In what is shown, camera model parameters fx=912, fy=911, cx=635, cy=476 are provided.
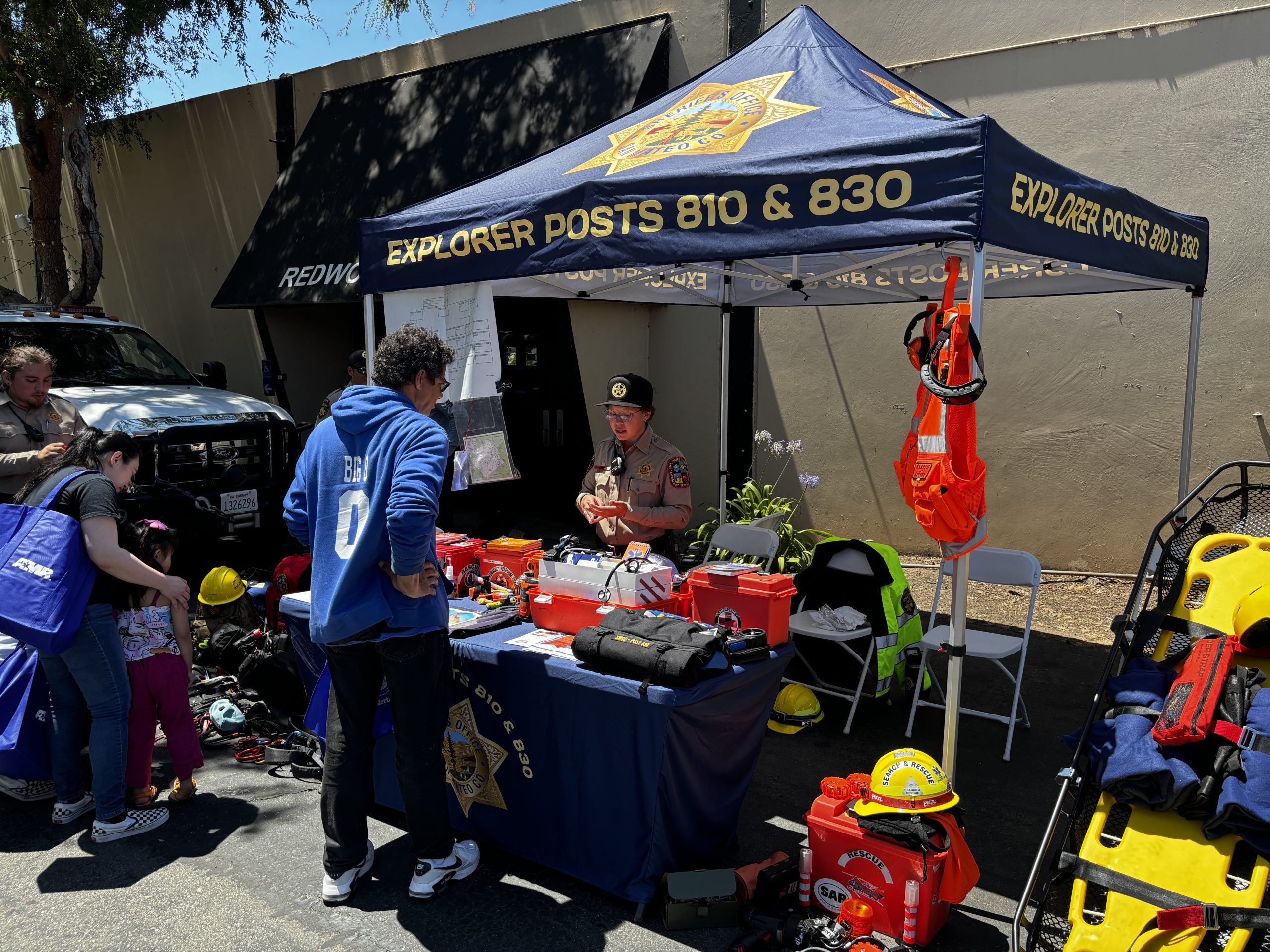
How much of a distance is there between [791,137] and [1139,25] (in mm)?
5121

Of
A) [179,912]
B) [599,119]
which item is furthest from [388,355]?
[599,119]

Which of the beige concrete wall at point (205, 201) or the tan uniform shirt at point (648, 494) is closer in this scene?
the tan uniform shirt at point (648, 494)

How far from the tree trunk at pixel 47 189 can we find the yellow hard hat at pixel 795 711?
32.7 ft

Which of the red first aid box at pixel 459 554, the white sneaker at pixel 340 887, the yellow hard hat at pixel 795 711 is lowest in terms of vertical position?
the white sneaker at pixel 340 887

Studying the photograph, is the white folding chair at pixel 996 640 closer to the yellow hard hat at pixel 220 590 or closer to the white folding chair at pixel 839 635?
the white folding chair at pixel 839 635

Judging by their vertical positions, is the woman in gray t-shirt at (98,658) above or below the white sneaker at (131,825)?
above

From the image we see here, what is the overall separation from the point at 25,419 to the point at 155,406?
2116 mm

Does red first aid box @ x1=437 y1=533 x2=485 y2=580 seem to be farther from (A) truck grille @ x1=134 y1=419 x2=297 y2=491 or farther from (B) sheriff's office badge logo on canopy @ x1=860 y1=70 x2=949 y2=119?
(A) truck grille @ x1=134 y1=419 x2=297 y2=491

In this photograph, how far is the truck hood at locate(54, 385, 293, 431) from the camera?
22.1 ft

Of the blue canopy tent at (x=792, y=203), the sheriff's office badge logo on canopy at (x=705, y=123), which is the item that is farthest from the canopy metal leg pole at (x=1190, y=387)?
the sheriff's office badge logo on canopy at (x=705, y=123)

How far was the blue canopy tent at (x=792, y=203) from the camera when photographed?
3.08 metres

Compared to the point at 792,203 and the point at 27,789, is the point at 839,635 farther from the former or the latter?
the point at 27,789

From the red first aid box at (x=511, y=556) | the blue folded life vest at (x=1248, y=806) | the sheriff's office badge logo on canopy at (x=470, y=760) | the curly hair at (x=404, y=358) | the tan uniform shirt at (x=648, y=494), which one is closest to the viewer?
the blue folded life vest at (x=1248, y=806)

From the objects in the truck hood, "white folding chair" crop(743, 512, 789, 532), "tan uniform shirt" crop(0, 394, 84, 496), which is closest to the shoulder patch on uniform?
"white folding chair" crop(743, 512, 789, 532)
